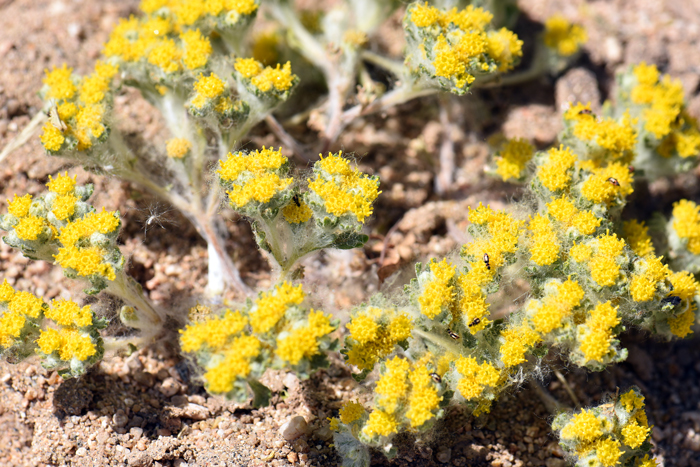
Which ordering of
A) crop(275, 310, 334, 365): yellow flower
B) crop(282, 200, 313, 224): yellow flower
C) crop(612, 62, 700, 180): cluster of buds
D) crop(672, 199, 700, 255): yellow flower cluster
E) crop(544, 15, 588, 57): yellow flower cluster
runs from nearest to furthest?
crop(275, 310, 334, 365): yellow flower, crop(282, 200, 313, 224): yellow flower, crop(672, 199, 700, 255): yellow flower cluster, crop(612, 62, 700, 180): cluster of buds, crop(544, 15, 588, 57): yellow flower cluster

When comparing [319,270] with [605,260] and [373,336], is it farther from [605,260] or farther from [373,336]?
[605,260]

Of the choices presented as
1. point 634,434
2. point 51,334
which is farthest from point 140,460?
point 634,434

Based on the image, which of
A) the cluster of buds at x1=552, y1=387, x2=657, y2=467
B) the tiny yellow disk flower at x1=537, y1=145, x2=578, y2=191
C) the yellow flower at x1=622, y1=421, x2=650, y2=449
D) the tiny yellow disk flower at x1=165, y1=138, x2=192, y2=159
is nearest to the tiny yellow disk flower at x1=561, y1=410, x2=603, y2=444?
the cluster of buds at x1=552, y1=387, x2=657, y2=467

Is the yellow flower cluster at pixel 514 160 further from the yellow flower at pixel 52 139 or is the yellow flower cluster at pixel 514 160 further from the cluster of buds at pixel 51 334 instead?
the yellow flower at pixel 52 139

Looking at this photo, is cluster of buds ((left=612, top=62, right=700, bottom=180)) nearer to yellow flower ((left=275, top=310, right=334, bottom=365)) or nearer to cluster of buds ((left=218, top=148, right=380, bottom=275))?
cluster of buds ((left=218, top=148, right=380, bottom=275))

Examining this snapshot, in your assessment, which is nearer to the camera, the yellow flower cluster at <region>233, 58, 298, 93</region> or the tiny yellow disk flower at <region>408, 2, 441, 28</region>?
the yellow flower cluster at <region>233, 58, 298, 93</region>

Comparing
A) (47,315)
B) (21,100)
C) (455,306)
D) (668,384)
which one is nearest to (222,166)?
(47,315)
